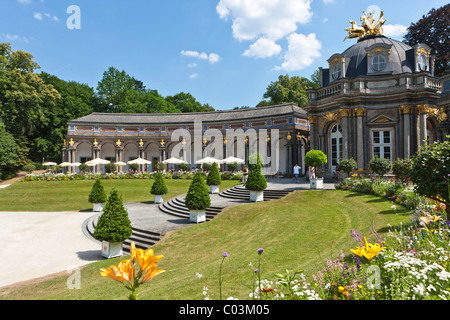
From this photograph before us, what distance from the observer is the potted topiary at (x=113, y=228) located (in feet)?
32.5

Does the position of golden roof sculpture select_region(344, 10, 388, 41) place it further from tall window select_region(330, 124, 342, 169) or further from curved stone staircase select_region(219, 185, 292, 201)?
curved stone staircase select_region(219, 185, 292, 201)

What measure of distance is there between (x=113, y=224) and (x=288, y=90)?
51207 millimetres

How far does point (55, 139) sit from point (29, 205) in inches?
1178

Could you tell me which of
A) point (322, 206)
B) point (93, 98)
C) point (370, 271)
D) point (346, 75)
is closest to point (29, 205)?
point (322, 206)

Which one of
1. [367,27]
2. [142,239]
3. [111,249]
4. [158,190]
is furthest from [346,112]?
[111,249]

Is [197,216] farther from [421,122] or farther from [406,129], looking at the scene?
[421,122]

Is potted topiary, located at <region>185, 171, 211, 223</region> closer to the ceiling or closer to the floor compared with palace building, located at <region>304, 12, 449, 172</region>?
closer to the floor

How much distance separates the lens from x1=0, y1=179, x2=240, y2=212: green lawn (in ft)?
71.4

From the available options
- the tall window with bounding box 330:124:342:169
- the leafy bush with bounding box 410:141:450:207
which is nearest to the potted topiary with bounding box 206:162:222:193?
the tall window with bounding box 330:124:342:169

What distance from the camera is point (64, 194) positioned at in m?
25.2

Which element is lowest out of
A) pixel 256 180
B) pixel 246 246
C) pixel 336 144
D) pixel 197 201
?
pixel 246 246

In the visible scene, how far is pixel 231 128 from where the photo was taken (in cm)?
4116

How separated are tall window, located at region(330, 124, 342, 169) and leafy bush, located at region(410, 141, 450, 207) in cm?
1606
